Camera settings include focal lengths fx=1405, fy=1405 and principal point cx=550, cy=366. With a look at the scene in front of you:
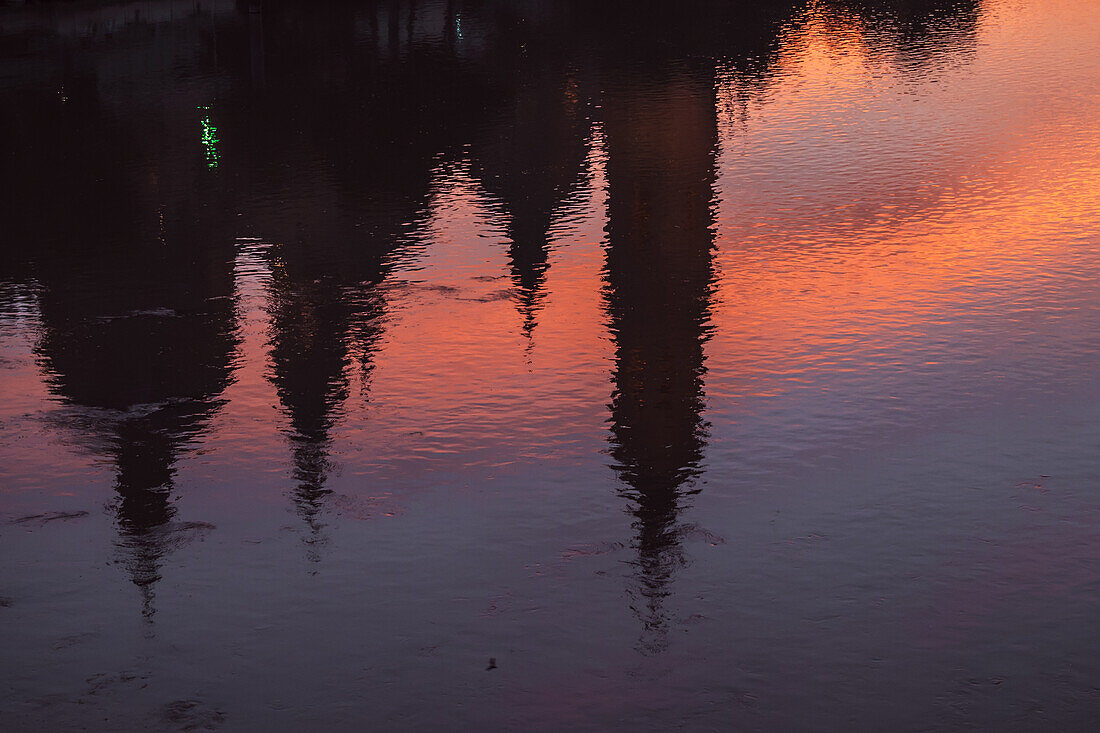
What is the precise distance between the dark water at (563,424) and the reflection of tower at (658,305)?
7cm

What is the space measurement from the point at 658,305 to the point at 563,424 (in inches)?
211

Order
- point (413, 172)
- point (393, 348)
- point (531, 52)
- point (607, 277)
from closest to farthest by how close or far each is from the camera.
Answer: point (393, 348) < point (607, 277) < point (413, 172) < point (531, 52)

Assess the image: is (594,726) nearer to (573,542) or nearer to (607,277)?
(573,542)

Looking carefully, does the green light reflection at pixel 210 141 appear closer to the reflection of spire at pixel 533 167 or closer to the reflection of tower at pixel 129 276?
the reflection of tower at pixel 129 276

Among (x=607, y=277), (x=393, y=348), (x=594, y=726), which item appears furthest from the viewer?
(x=607, y=277)

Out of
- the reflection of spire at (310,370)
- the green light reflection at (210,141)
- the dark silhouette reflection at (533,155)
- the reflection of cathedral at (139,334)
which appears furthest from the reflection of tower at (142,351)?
the green light reflection at (210,141)

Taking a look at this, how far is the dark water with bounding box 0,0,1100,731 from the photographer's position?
34.2ft

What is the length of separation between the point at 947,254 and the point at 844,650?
39.8 ft

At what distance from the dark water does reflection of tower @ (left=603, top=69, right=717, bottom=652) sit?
0.07m

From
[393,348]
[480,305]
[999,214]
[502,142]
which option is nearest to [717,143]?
[502,142]

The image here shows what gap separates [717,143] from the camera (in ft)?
100

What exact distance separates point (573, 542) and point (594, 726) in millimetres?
3009

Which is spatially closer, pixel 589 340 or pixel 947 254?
pixel 589 340

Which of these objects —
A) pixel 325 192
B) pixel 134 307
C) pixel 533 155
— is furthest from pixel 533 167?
pixel 134 307
